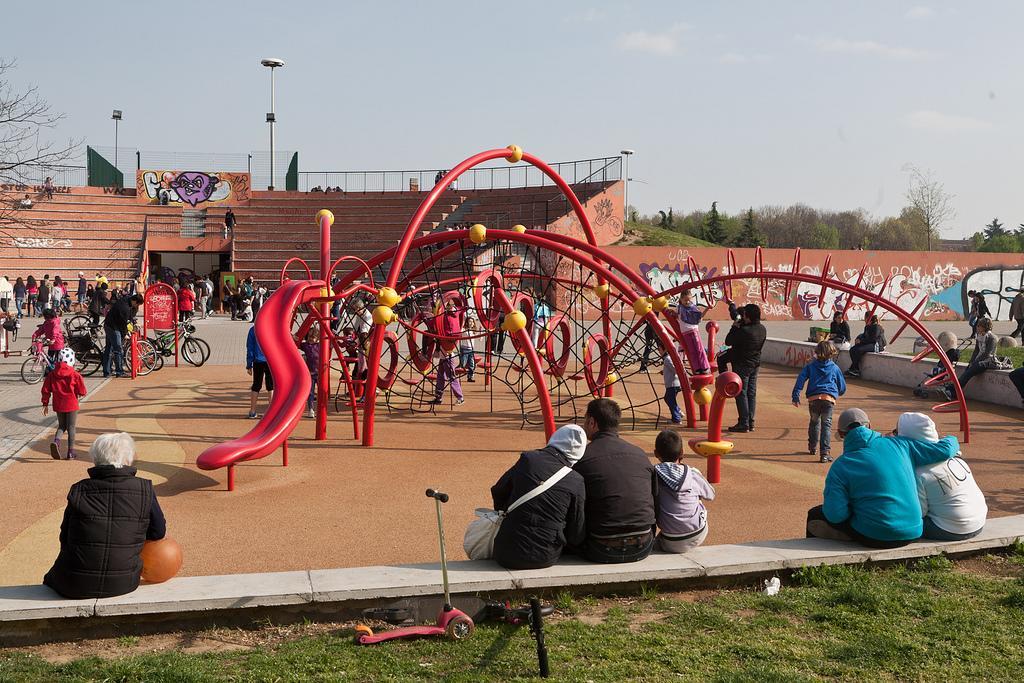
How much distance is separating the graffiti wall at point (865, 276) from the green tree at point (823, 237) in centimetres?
3226

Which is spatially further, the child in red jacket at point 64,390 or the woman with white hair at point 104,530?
the child in red jacket at point 64,390

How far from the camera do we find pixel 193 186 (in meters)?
40.8

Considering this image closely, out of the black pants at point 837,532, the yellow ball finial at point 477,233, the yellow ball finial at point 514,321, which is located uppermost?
the yellow ball finial at point 477,233

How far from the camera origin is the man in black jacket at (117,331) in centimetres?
1609

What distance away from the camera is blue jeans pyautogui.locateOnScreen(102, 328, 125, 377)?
16.2m

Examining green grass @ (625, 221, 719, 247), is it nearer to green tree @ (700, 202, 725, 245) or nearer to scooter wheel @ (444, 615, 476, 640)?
green tree @ (700, 202, 725, 245)

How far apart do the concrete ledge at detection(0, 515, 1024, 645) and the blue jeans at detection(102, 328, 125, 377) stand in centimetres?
1182

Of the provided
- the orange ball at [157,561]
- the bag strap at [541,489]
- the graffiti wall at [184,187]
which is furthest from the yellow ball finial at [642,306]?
the graffiti wall at [184,187]

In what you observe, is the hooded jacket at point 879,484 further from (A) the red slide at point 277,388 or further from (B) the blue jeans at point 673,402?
(B) the blue jeans at point 673,402

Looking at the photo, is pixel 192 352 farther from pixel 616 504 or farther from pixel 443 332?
pixel 616 504

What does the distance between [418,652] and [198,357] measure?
14662 millimetres

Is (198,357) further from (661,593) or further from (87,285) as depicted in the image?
(87,285)

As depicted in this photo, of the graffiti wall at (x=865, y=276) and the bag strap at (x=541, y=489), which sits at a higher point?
the graffiti wall at (x=865, y=276)

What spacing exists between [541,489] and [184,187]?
38.8 meters
